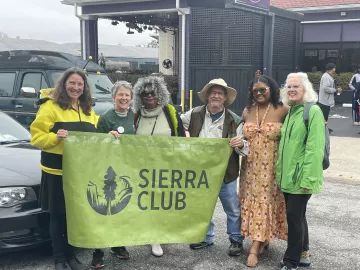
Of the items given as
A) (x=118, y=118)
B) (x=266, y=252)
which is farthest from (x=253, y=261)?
(x=118, y=118)

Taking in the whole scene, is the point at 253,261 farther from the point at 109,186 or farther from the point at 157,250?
the point at 109,186

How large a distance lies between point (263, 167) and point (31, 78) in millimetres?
6322

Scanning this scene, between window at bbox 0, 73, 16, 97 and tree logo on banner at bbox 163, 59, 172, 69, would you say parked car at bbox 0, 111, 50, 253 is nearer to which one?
window at bbox 0, 73, 16, 97

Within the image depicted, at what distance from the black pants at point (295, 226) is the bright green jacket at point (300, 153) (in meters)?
0.09

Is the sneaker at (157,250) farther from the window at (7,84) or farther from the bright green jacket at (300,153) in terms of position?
the window at (7,84)

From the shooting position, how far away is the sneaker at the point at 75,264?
384 centimetres

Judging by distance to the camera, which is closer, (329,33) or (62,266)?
(62,266)

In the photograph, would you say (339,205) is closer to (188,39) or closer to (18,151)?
(18,151)

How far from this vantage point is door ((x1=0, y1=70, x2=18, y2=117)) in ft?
29.5

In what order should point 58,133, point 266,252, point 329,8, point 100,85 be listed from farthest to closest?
point 329,8
point 100,85
point 266,252
point 58,133

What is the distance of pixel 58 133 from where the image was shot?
3.54 meters

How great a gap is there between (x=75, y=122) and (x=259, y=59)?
13.4 meters

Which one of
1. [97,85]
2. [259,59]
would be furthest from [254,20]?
[97,85]

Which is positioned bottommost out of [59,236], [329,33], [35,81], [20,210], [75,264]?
[75,264]
